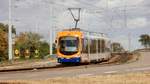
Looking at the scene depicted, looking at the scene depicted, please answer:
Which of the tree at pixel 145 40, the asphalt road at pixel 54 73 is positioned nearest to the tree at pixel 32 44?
the tree at pixel 145 40

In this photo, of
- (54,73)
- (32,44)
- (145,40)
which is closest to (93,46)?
(54,73)

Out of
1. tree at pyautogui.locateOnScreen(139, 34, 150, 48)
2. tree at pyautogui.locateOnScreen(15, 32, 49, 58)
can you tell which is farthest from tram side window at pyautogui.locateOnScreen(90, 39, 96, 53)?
tree at pyautogui.locateOnScreen(139, 34, 150, 48)

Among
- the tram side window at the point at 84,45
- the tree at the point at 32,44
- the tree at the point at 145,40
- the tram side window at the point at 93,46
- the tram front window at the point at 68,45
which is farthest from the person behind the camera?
the tree at the point at 145,40

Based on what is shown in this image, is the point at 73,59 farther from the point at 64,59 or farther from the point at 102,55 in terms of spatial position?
the point at 102,55

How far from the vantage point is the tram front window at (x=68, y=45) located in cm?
5050

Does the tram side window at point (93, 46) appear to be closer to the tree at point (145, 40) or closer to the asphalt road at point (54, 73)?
the asphalt road at point (54, 73)

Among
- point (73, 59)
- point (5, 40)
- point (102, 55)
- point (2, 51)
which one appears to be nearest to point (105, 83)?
point (73, 59)

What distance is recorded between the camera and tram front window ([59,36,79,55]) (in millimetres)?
50500

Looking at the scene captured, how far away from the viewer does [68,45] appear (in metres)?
50.8

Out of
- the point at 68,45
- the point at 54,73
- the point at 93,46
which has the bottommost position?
the point at 54,73

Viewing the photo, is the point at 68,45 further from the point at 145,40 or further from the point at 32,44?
the point at 145,40

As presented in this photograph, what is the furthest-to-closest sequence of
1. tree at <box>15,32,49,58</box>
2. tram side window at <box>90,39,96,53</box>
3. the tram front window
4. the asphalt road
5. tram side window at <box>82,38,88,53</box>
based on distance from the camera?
tree at <box>15,32,49,58</box> < tram side window at <box>90,39,96,53</box> < tram side window at <box>82,38,88,53</box> < the tram front window < the asphalt road

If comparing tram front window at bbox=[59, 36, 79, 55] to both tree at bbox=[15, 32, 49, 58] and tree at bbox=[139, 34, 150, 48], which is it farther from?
tree at bbox=[139, 34, 150, 48]

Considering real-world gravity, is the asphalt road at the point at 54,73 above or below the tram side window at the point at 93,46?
below
